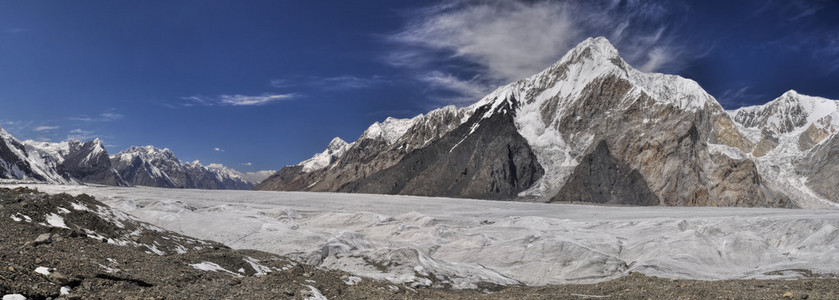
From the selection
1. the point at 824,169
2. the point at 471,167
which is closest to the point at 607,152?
the point at 471,167

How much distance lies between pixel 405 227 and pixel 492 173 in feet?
379

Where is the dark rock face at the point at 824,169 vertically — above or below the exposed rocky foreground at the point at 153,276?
above

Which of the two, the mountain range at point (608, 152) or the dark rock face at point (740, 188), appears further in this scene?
the mountain range at point (608, 152)

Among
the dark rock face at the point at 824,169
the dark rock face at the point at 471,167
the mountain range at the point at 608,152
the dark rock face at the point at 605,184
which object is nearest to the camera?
the dark rock face at the point at 605,184

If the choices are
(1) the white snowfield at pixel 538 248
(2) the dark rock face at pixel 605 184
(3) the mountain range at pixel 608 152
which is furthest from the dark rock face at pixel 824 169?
(1) the white snowfield at pixel 538 248

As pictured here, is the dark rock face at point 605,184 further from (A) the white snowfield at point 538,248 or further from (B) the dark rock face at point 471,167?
(A) the white snowfield at point 538,248

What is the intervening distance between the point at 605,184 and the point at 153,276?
134132mm

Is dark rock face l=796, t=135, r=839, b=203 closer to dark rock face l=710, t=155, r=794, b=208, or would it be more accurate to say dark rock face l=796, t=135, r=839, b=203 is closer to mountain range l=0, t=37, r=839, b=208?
mountain range l=0, t=37, r=839, b=208

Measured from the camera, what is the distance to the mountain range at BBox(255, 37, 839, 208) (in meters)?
126

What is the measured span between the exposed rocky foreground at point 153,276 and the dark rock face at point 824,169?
167709mm

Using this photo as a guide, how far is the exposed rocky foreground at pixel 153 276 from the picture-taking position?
948cm

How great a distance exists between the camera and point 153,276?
467 inches

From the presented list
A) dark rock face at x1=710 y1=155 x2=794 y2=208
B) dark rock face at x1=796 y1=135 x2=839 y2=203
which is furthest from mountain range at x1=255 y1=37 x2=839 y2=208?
dark rock face at x1=796 y1=135 x2=839 y2=203

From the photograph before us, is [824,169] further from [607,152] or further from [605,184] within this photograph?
[605,184]
